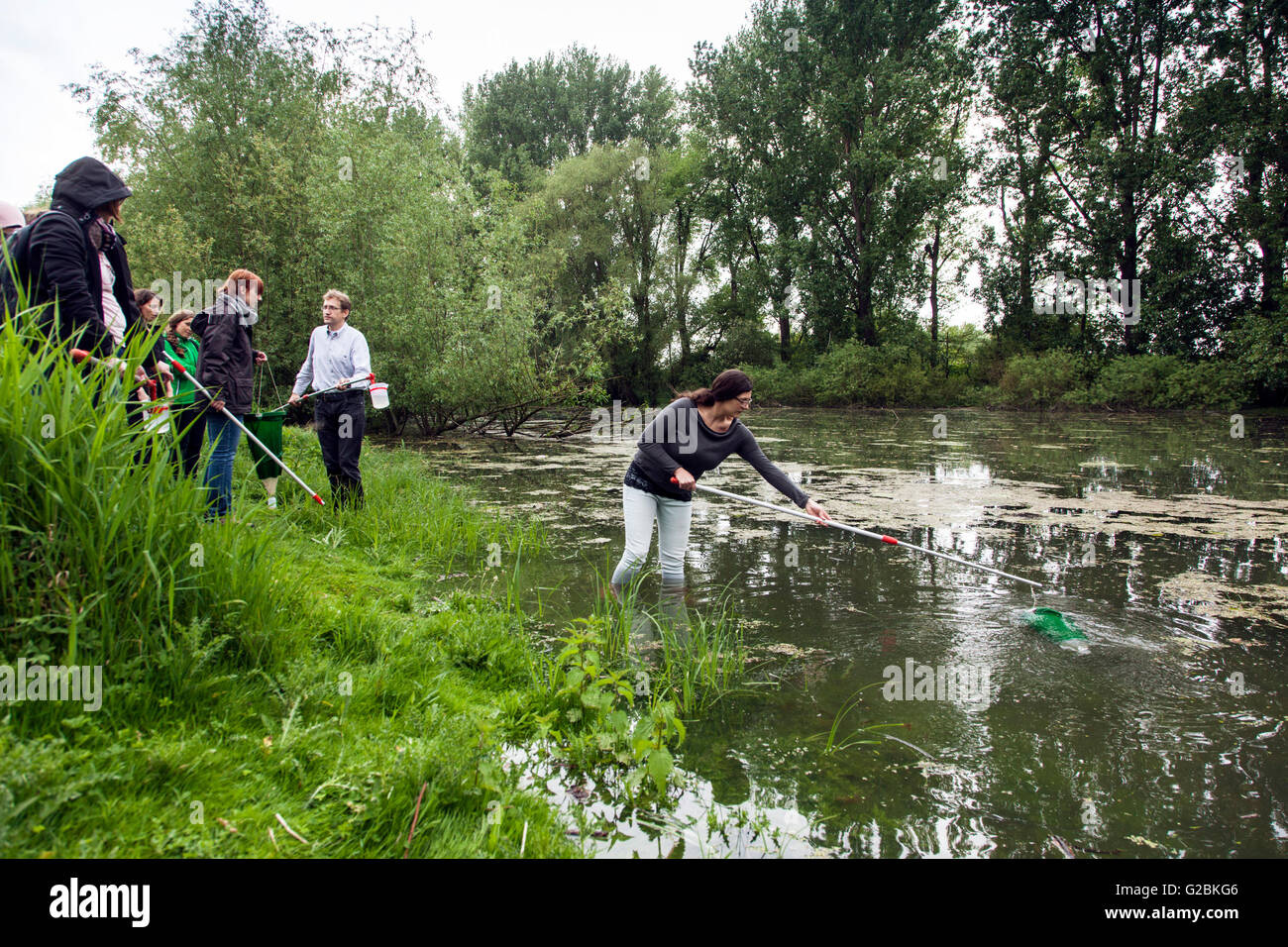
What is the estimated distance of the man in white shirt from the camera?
627 centimetres

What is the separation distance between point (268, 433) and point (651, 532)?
11.9ft

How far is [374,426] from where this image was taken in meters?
17.1

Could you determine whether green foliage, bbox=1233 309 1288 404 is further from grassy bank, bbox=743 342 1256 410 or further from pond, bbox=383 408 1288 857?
pond, bbox=383 408 1288 857

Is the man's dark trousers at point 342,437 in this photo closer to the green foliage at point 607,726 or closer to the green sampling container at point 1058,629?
the green foliage at point 607,726

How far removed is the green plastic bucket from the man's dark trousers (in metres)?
0.39

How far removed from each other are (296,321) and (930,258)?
26.9 meters

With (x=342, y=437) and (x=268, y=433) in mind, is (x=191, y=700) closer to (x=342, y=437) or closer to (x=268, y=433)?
(x=342, y=437)

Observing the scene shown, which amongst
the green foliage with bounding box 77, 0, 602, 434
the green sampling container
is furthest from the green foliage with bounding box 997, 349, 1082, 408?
the green sampling container

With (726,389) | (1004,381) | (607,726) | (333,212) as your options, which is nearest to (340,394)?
(726,389)

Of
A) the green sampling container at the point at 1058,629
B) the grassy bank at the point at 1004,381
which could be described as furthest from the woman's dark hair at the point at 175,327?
the grassy bank at the point at 1004,381

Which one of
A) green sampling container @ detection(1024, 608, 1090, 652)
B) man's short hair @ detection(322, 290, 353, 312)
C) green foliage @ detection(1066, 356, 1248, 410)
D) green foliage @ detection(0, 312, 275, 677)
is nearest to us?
green foliage @ detection(0, 312, 275, 677)

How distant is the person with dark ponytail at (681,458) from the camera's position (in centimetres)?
480

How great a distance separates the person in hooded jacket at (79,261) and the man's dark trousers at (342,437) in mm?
2352
